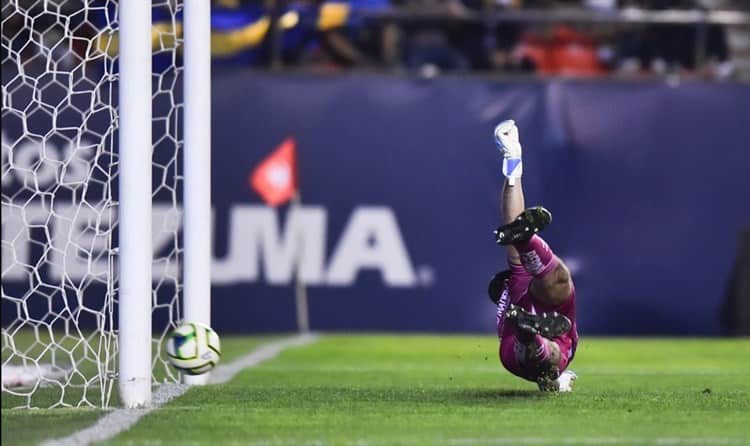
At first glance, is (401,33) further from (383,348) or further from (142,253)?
(142,253)

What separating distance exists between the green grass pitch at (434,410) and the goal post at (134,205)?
0.99ft

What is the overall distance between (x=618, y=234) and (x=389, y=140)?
293 centimetres

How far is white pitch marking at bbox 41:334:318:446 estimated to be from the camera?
631cm

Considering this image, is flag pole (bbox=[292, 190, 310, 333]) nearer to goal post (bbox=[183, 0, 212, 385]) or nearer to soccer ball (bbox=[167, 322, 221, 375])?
goal post (bbox=[183, 0, 212, 385])

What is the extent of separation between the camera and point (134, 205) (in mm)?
7562

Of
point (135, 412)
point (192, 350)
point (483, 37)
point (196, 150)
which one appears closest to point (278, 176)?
point (483, 37)

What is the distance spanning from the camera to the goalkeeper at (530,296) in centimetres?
776

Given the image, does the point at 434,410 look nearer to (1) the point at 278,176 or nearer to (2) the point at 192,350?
(2) the point at 192,350

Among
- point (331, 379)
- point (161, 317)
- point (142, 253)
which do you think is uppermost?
point (142, 253)

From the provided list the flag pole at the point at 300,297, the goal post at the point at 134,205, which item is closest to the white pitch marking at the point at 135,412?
the goal post at the point at 134,205

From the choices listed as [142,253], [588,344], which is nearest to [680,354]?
[588,344]

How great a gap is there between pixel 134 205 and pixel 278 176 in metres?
9.31

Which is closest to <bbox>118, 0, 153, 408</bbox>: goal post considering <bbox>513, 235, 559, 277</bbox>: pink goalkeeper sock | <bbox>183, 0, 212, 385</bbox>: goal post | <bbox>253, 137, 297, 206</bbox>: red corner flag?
<bbox>183, 0, 212, 385</bbox>: goal post

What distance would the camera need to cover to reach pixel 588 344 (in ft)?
51.6
